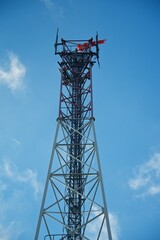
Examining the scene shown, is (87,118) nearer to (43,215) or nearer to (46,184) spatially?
(46,184)

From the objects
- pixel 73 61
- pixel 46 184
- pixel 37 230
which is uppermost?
pixel 73 61

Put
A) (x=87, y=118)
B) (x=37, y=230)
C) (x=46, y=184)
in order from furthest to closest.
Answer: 1. (x=87, y=118)
2. (x=46, y=184)
3. (x=37, y=230)

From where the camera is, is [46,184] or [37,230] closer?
[37,230]

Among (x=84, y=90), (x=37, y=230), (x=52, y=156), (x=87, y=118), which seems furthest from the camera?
(x=84, y=90)

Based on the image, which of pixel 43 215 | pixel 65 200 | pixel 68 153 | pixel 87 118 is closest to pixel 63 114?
pixel 87 118

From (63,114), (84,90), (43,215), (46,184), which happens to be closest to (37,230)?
(43,215)

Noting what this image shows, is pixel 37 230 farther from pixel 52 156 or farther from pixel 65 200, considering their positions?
pixel 52 156

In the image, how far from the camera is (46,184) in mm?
18797

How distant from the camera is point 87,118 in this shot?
22.7 meters

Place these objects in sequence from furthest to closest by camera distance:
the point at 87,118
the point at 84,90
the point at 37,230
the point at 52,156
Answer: the point at 84,90, the point at 87,118, the point at 52,156, the point at 37,230

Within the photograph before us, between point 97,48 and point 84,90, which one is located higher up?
point 97,48

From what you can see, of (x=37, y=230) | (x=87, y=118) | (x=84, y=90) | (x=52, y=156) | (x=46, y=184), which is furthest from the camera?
(x=84, y=90)

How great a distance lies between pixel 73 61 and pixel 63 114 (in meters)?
5.56

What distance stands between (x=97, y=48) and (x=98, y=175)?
1184cm
